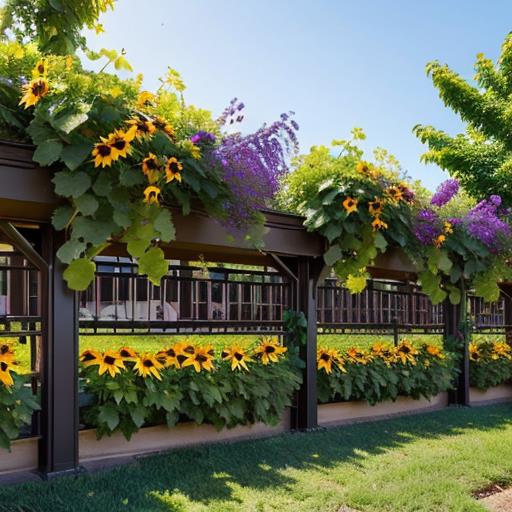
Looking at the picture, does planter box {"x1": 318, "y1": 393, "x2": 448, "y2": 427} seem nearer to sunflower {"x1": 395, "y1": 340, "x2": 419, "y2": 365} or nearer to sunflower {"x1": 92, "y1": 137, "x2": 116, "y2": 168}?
sunflower {"x1": 395, "y1": 340, "x2": 419, "y2": 365}

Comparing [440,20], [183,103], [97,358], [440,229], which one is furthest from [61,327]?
[440,20]

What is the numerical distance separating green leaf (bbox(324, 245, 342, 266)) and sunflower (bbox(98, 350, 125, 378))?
193cm

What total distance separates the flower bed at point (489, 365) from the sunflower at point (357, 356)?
1.96m

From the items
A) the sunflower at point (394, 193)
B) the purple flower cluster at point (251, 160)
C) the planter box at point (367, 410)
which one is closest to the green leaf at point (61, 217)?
the purple flower cluster at point (251, 160)

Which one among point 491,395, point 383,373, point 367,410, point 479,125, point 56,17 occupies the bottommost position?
point 491,395

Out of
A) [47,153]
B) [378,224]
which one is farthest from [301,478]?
[47,153]

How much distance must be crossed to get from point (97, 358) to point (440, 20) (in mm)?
7735

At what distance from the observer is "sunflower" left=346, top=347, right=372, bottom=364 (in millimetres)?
5629

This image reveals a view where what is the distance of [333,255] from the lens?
4898mm

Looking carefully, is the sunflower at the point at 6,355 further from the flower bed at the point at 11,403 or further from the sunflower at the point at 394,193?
the sunflower at the point at 394,193

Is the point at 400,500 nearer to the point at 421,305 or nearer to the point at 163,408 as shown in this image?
the point at 163,408

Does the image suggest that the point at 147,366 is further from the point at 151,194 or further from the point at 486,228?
the point at 486,228

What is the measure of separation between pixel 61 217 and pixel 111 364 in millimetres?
1123

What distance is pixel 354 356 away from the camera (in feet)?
18.6
